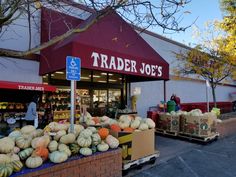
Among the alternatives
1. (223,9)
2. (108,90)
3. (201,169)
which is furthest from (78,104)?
(223,9)

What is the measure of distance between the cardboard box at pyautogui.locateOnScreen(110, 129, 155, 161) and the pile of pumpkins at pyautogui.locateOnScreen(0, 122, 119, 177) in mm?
474

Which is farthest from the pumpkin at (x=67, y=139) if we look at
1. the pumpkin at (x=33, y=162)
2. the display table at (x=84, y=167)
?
the pumpkin at (x=33, y=162)

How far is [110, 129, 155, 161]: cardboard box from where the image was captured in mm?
6199

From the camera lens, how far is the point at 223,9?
1511cm

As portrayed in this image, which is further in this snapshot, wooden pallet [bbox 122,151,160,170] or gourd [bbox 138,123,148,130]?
gourd [bbox 138,123,148,130]

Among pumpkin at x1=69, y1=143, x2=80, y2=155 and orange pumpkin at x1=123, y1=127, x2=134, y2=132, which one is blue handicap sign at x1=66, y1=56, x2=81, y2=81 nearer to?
pumpkin at x1=69, y1=143, x2=80, y2=155

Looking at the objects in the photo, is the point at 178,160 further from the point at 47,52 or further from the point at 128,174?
the point at 47,52

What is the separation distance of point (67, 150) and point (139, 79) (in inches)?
388

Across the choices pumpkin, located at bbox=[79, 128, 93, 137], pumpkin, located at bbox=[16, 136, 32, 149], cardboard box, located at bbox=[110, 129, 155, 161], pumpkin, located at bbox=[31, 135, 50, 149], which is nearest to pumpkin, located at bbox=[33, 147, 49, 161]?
pumpkin, located at bbox=[31, 135, 50, 149]

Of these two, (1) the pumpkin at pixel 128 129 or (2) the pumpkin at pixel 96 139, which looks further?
(1) the pumpkin at pixel 128 129

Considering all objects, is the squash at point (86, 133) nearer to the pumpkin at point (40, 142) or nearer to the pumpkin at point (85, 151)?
the pumpkin at point (85, 151)

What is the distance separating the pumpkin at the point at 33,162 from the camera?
4246 millimetres

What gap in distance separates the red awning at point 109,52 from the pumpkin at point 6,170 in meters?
4.70

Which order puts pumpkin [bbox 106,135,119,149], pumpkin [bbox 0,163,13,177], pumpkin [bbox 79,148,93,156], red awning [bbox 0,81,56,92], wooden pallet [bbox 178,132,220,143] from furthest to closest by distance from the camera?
wooden pallet [bbox 178,132,220,143]
red awning [bbox 0,81,56,92]
pumpkin [bbox 106,135,119,149]
pumpkin [bbox 79,148,93,156]
pumpkin [bbox 0,163,13,177]
